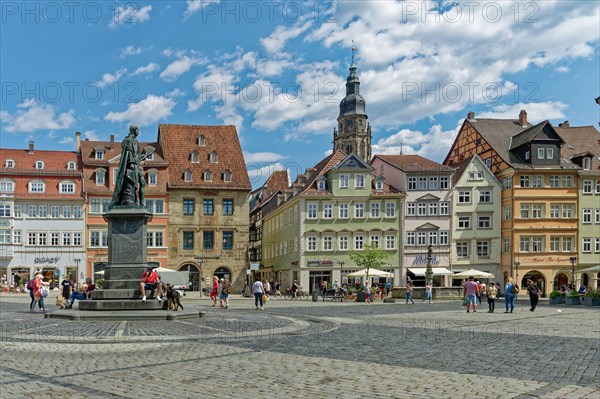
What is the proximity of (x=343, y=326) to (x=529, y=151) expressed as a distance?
4701 cm

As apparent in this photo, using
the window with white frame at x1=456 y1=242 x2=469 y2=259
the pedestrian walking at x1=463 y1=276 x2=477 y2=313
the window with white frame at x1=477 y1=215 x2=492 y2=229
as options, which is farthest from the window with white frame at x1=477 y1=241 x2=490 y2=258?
the pedestrian walking at x1=463 y1=276 x2=477 y2=313

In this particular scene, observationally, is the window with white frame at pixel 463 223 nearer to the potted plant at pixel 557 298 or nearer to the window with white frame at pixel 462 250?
the window with white frame at pixel 462 250

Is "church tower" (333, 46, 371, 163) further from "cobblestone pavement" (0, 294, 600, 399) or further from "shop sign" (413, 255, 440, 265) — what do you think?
"cobblestone pavement" (0, 294, 600, 399)

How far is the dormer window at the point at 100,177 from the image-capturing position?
2418 inches

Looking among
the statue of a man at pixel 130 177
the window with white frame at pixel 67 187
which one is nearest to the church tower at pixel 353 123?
the window with white frame at pixel 67 187

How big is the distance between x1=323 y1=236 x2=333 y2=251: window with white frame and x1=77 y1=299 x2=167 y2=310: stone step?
1608 inches

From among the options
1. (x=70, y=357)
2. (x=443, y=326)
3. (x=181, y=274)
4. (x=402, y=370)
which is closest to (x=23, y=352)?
(x=70, y=357)

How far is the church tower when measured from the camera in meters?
120

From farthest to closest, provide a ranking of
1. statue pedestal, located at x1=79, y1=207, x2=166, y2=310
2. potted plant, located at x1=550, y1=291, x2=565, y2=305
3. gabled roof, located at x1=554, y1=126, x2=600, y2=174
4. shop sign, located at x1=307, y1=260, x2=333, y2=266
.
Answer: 1. gabled roof, located at x1=554, y1=126, x2=600, y2=174
2. shop sign, located at x1=307, y1=260, x2=333, y2=266
3. potted plant, located at x1=550, y1=291, x2=565, y2=305
4. statue pedestal, located at x1=79, y1=207, x2=166, y2=310

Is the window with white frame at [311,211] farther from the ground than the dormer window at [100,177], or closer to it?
closer to it

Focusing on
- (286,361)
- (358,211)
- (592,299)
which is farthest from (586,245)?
(286,361)

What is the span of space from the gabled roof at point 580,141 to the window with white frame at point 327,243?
909 inches

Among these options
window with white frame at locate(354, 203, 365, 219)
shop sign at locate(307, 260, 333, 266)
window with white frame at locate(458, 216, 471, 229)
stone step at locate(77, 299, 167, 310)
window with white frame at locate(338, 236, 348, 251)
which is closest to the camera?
stone step at locate(77, 299, 167, 310)

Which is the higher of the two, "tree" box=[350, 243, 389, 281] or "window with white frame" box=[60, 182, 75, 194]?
"window with white frame" box=[60, 182, 75, 194]
